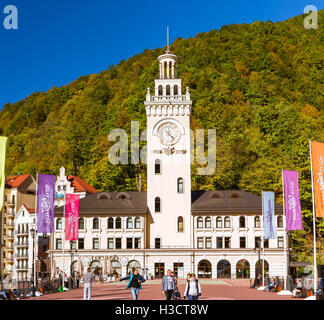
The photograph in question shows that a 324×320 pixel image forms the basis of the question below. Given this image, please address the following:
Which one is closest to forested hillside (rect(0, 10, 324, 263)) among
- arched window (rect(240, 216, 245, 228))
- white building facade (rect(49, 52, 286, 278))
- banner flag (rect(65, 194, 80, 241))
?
arched window (rect(240, 216, 245, 228))

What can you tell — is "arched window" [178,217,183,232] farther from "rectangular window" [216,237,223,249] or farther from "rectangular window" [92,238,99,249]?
"rectangular window" [92,238,99,249]

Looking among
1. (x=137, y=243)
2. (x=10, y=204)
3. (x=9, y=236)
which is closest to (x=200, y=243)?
(x=137, y=243)

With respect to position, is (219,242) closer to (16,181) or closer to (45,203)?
(45,203)

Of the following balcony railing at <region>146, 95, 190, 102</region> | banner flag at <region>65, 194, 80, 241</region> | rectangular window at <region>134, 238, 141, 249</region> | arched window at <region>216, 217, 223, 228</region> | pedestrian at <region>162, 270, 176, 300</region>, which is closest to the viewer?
pedestrian at <region>162, 270, 176, 300</region>

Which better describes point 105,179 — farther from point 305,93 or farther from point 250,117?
point 305,93

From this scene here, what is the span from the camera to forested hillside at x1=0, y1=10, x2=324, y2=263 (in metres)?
90.8

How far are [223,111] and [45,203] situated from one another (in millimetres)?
69906

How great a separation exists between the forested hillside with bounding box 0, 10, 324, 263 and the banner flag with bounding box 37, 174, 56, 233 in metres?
39.1

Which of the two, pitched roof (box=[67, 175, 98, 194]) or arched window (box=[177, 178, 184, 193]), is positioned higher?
pitched roof (box=[67, 175, 98, 194])

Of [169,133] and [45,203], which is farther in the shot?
[169,133]

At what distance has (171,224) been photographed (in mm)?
73062

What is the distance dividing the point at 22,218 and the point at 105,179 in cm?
1954
